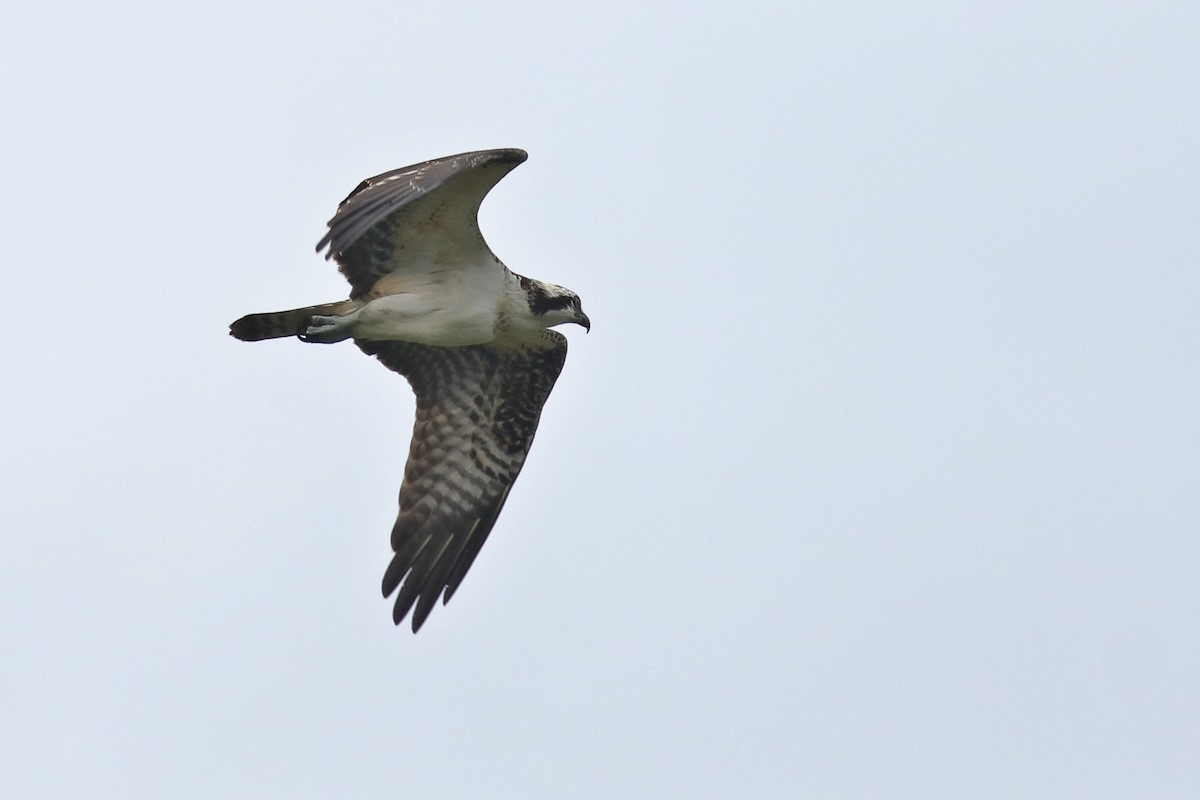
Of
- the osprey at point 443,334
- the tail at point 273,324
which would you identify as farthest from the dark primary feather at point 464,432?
the tail at point 273,324

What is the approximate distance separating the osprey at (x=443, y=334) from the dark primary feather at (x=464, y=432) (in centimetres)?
1

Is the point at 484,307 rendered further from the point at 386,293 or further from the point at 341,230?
the point at 341,230

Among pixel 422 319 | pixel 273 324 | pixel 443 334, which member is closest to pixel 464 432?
pixel 443 334

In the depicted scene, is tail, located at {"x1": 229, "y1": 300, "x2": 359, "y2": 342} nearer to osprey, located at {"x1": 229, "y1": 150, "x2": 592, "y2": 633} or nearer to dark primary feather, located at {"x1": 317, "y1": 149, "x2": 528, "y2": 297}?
osprey, located at {"x1": 229, "y1": 150, "x2": 592, "y2": 633}

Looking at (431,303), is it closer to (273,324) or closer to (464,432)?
(273,324)

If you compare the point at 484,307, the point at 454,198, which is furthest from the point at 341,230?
the point at 484,307

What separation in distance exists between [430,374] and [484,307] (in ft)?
4.07

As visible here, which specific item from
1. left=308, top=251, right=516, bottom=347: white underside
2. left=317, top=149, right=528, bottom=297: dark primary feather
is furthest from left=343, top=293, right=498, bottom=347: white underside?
left=317, top=149, right=528, bottom=297: dark primary feather

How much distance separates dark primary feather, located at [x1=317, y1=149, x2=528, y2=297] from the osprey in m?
0.01

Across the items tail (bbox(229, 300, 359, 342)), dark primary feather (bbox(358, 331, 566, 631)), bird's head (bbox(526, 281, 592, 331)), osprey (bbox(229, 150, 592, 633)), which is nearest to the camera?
osprey (bbox(229, 150, 592, 633))

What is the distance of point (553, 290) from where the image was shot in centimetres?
1372

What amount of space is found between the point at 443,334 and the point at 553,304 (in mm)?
836

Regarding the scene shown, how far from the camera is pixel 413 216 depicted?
1299cm

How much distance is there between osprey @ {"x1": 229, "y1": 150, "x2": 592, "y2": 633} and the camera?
12.4 metres
